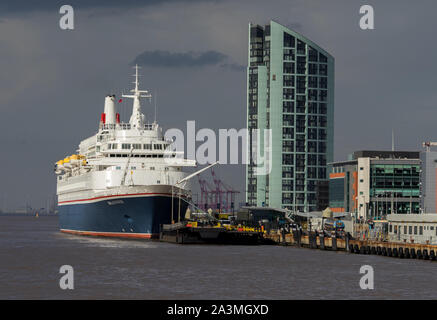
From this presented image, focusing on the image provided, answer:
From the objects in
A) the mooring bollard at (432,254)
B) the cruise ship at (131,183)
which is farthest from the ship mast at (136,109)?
the mooring bollard at (432,254)

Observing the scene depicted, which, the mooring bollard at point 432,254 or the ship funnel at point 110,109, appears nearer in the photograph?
the mooring bollard at point 432,254

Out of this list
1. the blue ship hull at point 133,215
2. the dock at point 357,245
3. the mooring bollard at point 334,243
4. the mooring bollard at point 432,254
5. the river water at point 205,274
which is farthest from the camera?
the blue ship hull at point 133,215

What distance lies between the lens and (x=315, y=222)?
192000 millimetres

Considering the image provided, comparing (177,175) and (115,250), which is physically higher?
(177,175)

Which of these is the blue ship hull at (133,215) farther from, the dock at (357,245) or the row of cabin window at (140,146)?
the dock at (357,245)

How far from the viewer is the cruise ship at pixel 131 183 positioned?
130375mm

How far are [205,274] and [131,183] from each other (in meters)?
56.4

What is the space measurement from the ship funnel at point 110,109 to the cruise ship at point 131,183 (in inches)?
542

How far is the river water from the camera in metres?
67.8

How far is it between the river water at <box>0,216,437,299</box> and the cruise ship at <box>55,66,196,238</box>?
12951 millimetres
